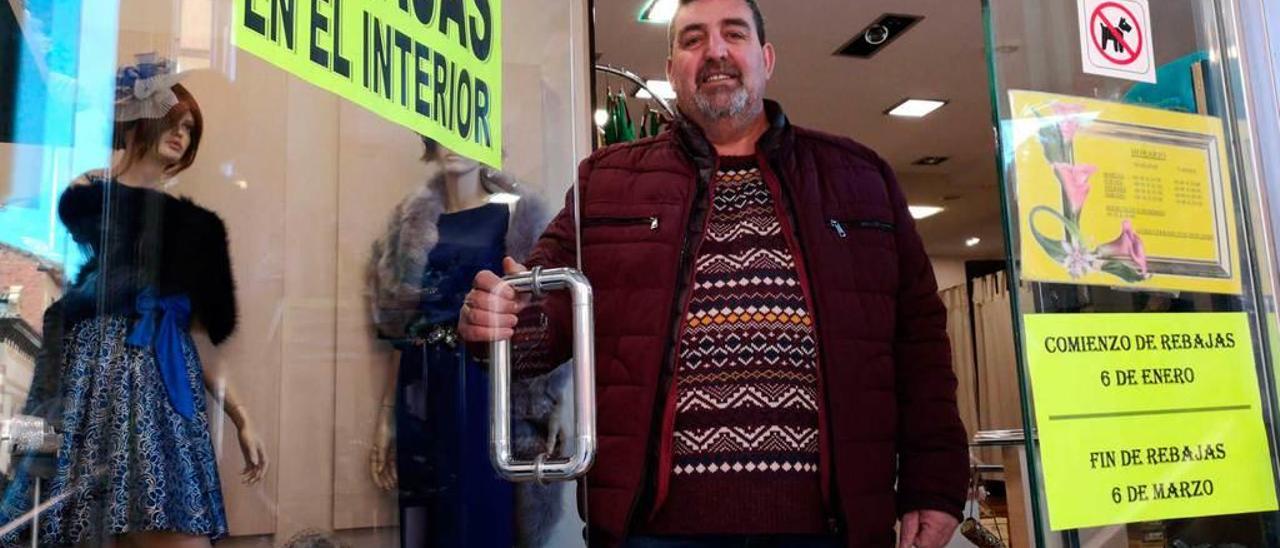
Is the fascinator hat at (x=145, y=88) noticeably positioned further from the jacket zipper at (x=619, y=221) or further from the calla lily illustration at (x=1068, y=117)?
the calla lily illustration at (x=1068, y=117)

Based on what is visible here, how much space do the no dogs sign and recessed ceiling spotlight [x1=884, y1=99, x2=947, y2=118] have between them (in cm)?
465

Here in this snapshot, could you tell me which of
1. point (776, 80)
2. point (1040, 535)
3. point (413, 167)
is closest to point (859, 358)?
point (1040, 535)

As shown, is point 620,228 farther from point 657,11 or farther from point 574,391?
point 657,11

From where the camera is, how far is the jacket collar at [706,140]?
1.50 meters

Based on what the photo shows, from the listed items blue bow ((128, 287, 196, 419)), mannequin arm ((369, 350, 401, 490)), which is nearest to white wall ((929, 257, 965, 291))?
mannequin arm ((369, 350, 401, 490))

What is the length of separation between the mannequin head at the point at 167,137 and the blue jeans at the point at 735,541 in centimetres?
87

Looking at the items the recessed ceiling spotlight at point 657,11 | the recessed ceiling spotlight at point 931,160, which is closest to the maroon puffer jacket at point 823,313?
the recessed ceiling spotlight at point 657,11

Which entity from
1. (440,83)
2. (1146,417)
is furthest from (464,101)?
(1146,417)

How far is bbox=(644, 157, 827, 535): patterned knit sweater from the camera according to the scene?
1.32 meters

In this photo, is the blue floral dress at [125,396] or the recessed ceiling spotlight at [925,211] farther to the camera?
the recessed ceiling spotlight at [925,211]

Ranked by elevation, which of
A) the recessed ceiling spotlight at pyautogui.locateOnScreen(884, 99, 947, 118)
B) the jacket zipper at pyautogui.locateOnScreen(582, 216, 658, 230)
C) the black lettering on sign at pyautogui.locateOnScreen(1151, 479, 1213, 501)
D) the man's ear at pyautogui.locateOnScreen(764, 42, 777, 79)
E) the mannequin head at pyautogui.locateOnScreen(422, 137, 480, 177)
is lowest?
the black lettering on sign at pyautogui.locateOnScreen(1151, 479, 1213, 501)

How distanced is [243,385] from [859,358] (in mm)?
998

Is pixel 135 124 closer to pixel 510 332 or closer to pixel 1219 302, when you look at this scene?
pixel 510 332

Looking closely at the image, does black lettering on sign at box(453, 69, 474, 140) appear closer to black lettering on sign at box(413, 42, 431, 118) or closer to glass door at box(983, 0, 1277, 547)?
black lettering on sign at box(413, 42, 431, 118)
